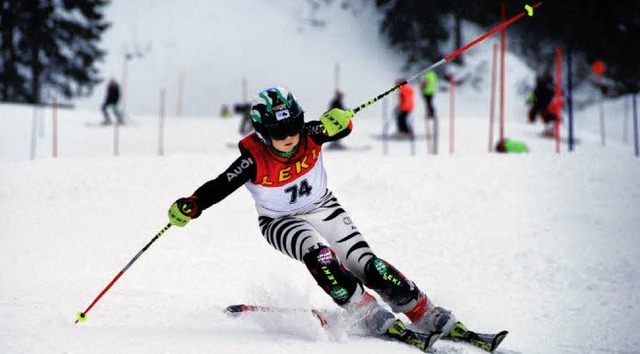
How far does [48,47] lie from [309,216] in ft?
86.5

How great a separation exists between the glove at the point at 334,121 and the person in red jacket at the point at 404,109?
11.5 m

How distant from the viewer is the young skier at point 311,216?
3.84 metres

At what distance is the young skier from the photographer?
3836 mm

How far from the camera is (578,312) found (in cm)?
498

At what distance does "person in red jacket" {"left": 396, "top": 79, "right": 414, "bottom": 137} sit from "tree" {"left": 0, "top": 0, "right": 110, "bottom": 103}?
1679 cm

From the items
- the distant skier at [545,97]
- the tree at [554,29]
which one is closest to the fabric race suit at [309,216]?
the distant skier at [545,97]

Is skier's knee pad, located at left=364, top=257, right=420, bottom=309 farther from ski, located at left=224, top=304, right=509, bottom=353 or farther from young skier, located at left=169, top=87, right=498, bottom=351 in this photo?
ski, located at left=224, top=304, right=509, bottom=353

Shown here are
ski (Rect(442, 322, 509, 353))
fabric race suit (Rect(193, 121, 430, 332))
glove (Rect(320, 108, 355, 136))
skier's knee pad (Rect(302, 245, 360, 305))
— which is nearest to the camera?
ski (Rect(442, 322, 509, 353))

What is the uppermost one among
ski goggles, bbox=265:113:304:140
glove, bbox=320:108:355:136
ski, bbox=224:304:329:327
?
glove, bbox=320:108:355:136

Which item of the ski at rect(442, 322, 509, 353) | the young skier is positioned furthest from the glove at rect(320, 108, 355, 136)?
the ski at rect(442, 322, 509, 353)

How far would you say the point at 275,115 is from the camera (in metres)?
3.93

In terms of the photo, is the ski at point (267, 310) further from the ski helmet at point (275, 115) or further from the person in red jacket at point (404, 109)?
the person in red jacket at point (404, 109)

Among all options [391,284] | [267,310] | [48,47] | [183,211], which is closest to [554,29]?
[48,47]

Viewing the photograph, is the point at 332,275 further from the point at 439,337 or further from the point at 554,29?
the point at 554,29
